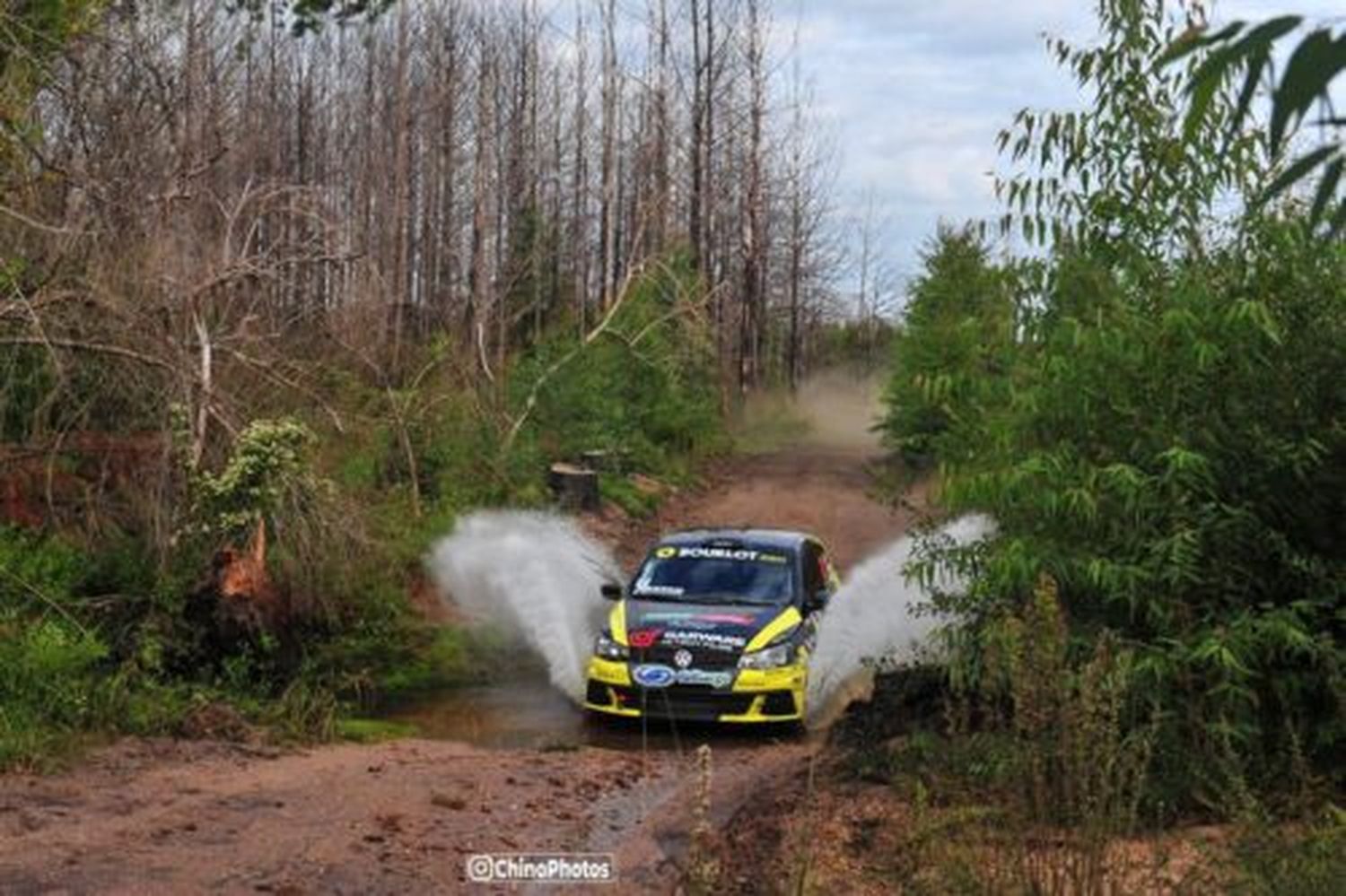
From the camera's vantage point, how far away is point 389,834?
7.80 meters

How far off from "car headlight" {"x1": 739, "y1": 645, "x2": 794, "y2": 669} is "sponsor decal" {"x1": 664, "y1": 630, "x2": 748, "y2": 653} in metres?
0.11

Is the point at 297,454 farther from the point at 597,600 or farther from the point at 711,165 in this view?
the point at 711,165

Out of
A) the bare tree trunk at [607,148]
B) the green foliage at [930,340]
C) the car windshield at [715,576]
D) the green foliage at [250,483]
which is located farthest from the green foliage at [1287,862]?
the bare tree trunk at [607,148]

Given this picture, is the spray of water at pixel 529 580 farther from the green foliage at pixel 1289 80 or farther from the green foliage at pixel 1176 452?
the green foliage at pixel 1289 80

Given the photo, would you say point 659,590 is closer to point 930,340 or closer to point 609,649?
point 609,649

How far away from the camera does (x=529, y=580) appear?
1709cm

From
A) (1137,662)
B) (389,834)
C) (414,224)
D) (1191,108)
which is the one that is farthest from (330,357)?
(414,224)

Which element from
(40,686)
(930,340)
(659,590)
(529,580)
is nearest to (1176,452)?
(659,590)

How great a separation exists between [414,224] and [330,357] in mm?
29359

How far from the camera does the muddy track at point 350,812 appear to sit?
6938 millimetres

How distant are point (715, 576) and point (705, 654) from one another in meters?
1.65

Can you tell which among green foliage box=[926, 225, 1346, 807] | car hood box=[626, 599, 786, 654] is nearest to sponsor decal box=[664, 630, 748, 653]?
car hood box=[626, 599, 786, 654]

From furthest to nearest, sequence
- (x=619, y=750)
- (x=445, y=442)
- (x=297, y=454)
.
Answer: (x=445, y=442) < (x=297, y=454) < (x=619, y=750)

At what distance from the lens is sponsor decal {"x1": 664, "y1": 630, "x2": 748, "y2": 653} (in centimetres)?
1134
